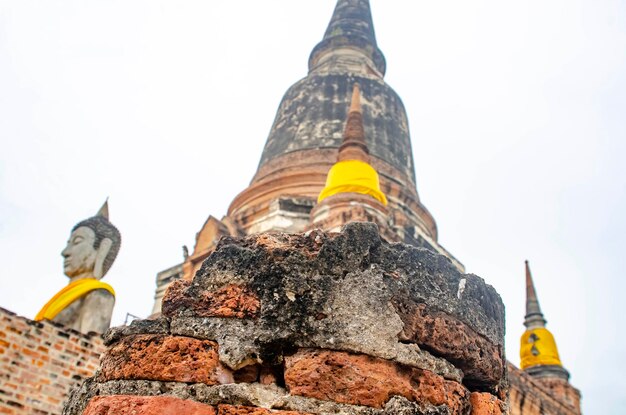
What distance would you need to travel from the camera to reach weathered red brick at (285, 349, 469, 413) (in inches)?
71.6

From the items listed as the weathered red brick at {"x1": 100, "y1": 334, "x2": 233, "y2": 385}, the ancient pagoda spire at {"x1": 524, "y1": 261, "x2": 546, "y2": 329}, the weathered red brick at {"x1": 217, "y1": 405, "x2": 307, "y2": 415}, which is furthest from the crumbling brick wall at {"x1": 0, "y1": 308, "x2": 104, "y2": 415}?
the ancient pagoda spire at {"x1": 524, "y1": 261, "x2": 546, "y2": 329}

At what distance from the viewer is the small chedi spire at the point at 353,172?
8.11m

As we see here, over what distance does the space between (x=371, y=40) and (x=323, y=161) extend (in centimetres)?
555

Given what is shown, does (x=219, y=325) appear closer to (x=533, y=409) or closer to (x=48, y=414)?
(x=48, y=414)

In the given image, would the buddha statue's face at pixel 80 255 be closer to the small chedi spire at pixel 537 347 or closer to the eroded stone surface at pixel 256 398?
the eroded stone surface at pixel 256 398

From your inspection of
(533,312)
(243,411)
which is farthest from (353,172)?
(533,312)

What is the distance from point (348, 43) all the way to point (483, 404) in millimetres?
13628

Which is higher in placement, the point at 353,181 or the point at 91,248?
the point at 353,181

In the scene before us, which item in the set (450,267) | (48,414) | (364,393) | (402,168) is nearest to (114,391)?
(364,393)

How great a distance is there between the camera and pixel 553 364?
12.1 metres

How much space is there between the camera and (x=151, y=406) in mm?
1739

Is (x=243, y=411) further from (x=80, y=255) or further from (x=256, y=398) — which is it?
(x=80, y=255)

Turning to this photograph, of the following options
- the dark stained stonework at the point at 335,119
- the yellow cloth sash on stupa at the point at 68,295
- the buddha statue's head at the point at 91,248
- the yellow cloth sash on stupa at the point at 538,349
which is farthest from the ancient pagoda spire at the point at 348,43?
the yellow cloth sash on stupa at the point at 68,295

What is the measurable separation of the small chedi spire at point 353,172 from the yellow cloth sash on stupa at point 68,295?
3.03 metres
